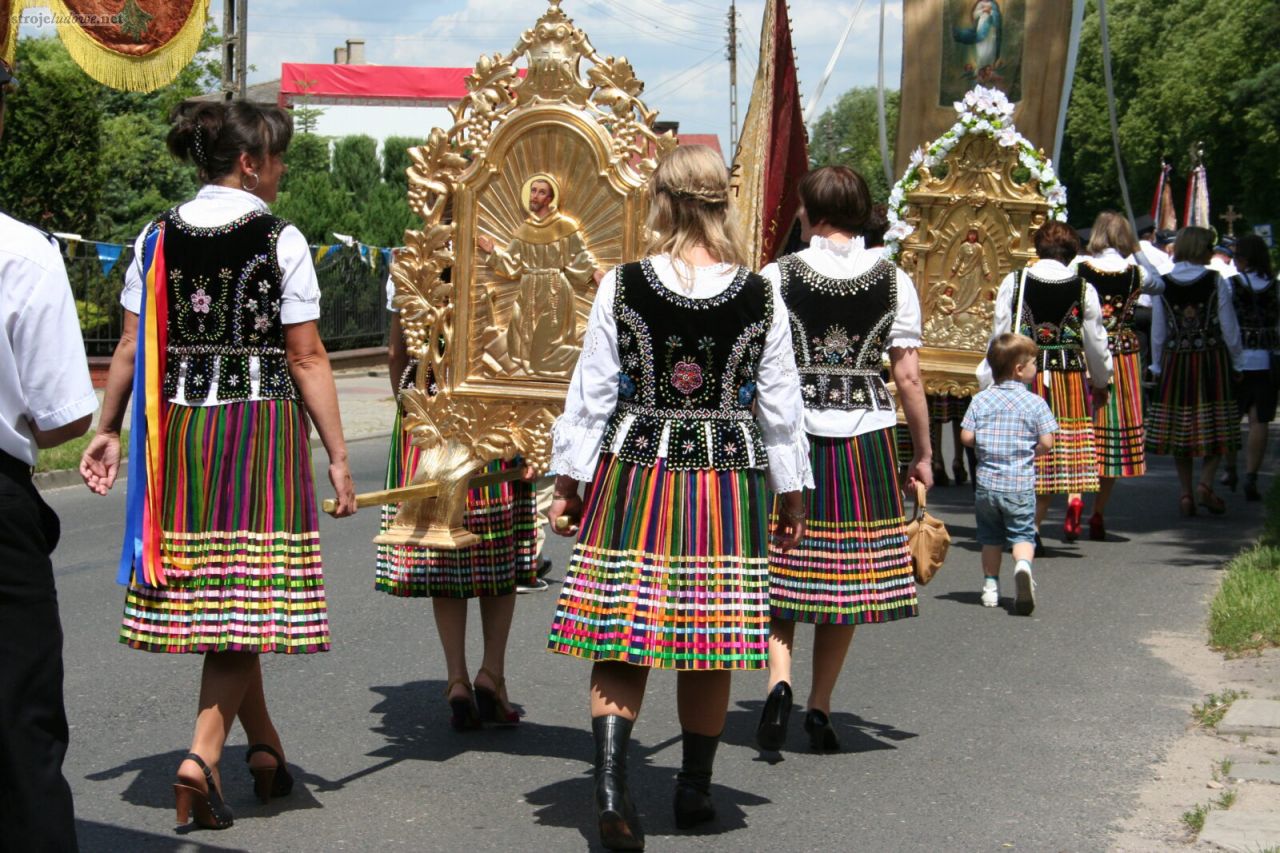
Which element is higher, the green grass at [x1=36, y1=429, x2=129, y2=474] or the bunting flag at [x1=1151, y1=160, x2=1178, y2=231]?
the bunting flag at [x1=1151, y1=160, x2=1178, y2=231]

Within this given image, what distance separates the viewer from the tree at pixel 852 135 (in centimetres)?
9862

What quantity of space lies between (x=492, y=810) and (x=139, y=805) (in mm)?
1028

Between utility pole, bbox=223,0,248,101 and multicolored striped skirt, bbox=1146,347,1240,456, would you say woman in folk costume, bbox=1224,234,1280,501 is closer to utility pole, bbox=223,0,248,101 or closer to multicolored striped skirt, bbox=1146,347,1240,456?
multicolored striped skirt, bbox=1146,347,1240,456

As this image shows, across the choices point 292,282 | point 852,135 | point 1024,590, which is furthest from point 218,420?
point 852,135

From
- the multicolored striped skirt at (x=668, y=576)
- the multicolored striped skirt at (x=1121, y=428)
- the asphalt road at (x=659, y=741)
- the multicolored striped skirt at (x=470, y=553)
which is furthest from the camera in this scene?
the multicolored striped skirt at (x=1121, y=428)

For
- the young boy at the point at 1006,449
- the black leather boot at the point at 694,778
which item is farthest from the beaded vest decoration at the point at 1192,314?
the black leather boot at the point at 694,778

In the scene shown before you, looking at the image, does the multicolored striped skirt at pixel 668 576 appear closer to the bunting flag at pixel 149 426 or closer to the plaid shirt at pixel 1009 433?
the bunting flag at pixel 149 426

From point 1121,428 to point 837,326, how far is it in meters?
5.46

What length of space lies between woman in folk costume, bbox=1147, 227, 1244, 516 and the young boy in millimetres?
3378

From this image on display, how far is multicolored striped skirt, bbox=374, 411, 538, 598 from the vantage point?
6.03 m

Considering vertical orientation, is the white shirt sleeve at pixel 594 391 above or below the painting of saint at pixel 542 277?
below

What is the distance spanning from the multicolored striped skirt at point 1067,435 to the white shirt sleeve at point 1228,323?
2331 millimetres

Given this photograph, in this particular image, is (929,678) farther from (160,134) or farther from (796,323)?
(160,134)

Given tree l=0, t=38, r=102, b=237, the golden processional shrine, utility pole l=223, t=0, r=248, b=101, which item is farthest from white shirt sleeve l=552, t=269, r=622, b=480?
tree l=0, t=38, r=102, b=237
